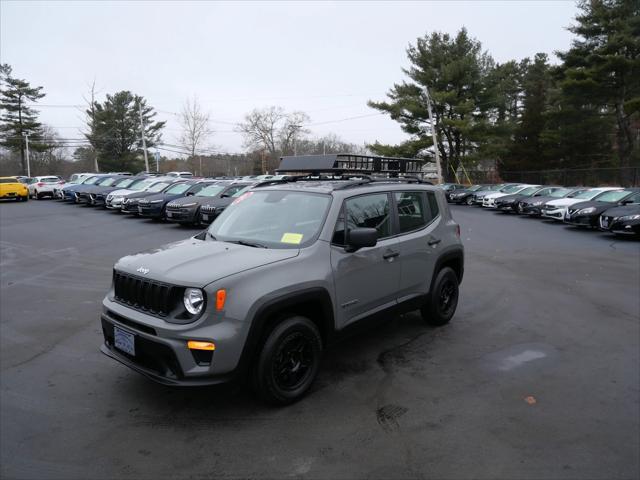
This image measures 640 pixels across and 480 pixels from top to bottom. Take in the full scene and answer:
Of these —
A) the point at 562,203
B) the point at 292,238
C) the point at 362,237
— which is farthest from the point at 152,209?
the point at 562,203

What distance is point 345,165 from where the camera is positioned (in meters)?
5.43

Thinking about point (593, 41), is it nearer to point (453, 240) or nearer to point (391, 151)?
point (391, 151)

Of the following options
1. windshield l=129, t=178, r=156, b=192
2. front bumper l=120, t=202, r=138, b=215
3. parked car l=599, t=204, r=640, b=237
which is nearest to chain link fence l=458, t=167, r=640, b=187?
parked car l=599, t=204, r=640, b=237

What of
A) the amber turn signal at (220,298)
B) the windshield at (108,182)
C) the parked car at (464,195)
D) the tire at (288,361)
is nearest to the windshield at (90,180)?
the windshield at (108,182)

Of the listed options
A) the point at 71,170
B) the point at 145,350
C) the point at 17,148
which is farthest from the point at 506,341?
the point at 71,170

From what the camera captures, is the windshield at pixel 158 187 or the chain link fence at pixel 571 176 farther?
the chain link fence at pixel 571 176

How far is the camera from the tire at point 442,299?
222 inches

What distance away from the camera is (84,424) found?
3529mm

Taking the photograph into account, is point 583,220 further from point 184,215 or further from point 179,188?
point 179,188

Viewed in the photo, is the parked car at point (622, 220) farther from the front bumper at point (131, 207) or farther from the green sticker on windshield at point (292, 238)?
the front bumper at point (131, 207)

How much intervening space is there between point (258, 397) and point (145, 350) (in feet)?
3.13

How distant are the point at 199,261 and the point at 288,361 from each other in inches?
43.8

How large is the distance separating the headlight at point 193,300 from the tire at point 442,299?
313 centimetres

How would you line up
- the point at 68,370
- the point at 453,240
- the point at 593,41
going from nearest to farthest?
the point at 68,370 < the point at 453,240 < the point at 593,41
